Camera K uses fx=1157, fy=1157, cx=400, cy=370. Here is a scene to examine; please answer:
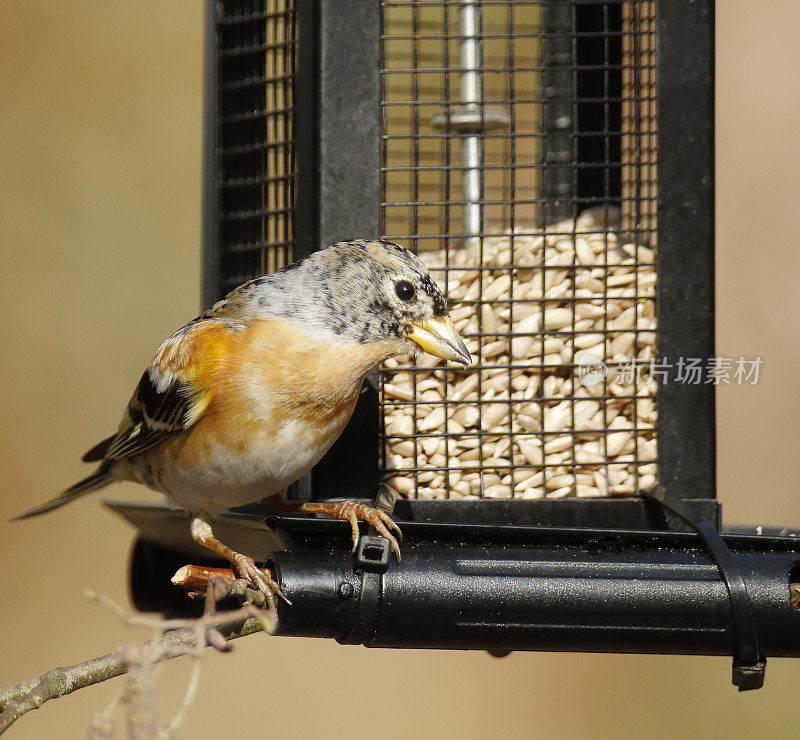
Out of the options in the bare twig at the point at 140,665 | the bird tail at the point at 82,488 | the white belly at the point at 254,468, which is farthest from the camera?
the bird tail at the point at 82,488

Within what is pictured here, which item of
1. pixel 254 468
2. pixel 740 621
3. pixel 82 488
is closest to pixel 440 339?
pixel 254 468

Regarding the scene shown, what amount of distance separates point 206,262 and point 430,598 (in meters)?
2.16

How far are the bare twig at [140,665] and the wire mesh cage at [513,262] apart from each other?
134cm

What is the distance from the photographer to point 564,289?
3.94m

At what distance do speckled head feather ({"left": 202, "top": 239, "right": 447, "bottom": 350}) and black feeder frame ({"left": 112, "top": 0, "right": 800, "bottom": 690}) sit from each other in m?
0.23

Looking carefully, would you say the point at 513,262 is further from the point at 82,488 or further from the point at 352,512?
the point at 82,488

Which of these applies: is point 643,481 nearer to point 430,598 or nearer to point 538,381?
point 538,381

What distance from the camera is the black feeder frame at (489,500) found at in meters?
2.89

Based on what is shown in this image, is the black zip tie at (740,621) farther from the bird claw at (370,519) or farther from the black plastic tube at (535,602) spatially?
the bird claw at (370,519)

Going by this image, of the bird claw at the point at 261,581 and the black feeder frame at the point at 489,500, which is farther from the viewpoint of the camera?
the black feeder frame at the point at 489,500

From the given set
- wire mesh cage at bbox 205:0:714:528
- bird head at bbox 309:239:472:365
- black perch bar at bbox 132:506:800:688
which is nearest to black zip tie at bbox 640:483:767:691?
black perch bar at bbox 132:506:800:688

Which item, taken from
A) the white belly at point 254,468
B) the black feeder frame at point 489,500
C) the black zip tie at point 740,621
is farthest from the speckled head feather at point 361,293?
the black zip tie at point 740,621

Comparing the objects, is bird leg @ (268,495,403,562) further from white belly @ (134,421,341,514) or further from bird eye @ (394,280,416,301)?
bird eye @ (394,280,416,301)

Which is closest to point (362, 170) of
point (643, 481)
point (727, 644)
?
point (643, 481)
